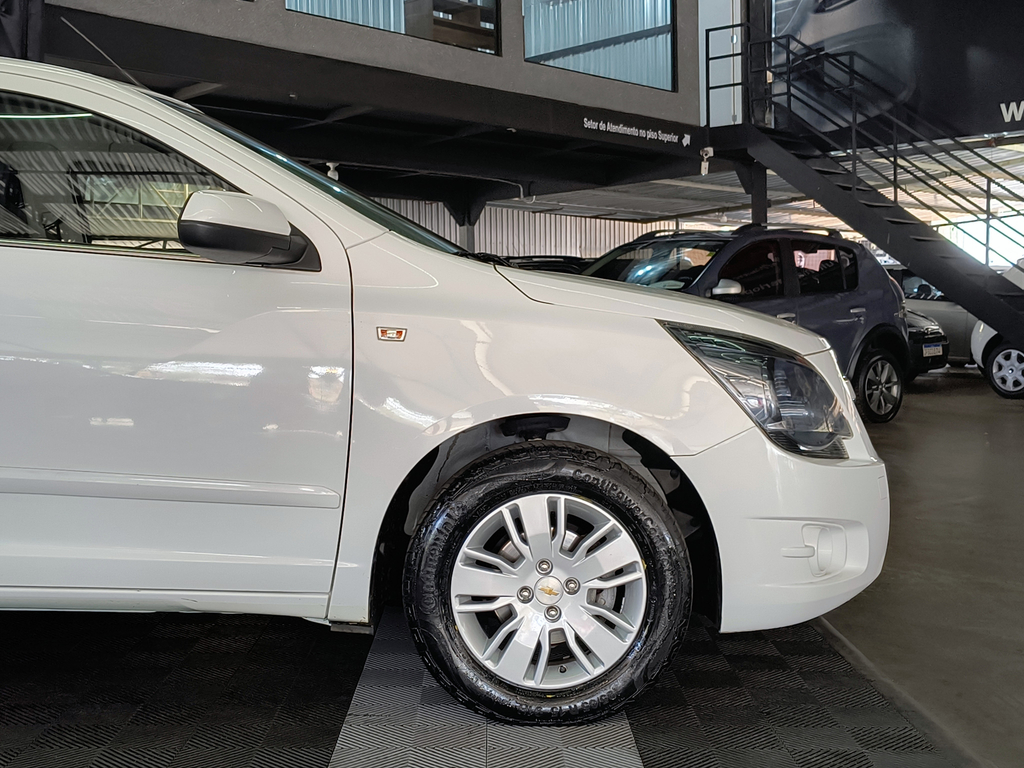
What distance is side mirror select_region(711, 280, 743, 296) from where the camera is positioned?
634cm

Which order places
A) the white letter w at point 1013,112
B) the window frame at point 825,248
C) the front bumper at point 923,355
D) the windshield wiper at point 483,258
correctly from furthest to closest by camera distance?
1. the white letter w at point 1013,112
2. the front bumper at point 923,355
3. the window frame at point 825,248
4. the windshield wiper at point 483,258

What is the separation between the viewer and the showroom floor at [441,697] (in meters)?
2.24

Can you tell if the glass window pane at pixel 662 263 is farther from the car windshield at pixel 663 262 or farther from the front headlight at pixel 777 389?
the front headlight at pixel 777 389

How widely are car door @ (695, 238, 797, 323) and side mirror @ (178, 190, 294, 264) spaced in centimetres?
487

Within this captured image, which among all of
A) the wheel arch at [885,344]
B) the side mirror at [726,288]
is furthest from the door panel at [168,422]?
the wheel arch at [885,344]

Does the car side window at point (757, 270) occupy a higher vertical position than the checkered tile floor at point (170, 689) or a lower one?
higher

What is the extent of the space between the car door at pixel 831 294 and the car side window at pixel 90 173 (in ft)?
19.0

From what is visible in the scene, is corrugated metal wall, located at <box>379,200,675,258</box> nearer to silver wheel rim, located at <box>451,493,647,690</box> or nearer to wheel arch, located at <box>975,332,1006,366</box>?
wheel arch, located at <box>975,332,1006,366</box>

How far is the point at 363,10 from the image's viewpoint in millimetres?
8648

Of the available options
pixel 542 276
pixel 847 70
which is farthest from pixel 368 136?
pixel 542 276

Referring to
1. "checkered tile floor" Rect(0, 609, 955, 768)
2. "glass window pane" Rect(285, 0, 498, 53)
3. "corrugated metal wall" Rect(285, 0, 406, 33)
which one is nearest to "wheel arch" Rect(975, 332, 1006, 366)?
"glass window pane" Rect(285, 0, 498, 53)

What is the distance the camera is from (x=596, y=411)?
2258 mm

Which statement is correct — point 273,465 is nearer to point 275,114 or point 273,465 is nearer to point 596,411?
point 596,411

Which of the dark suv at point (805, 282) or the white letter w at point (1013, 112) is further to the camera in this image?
the white letter w at point (1013, 112)
